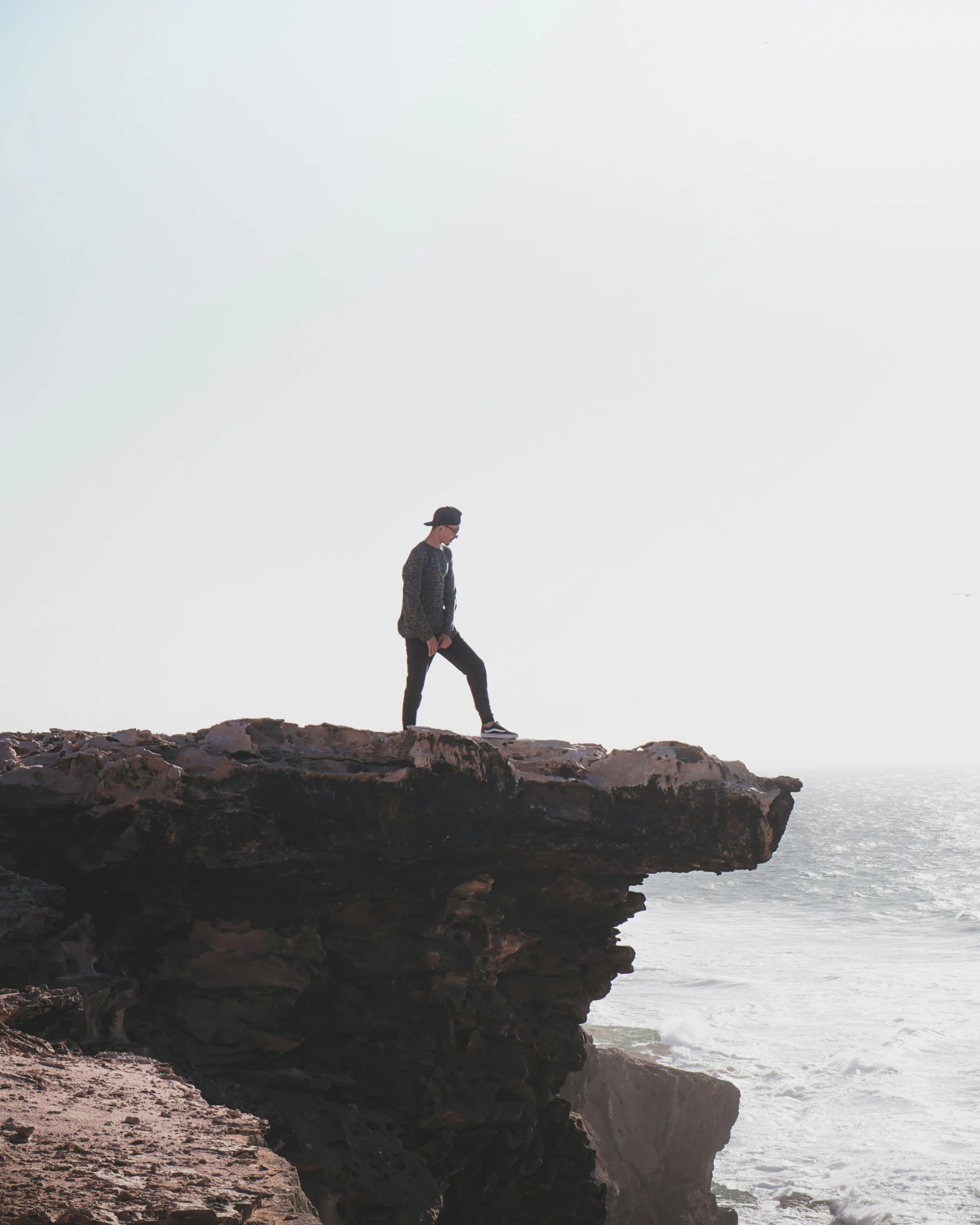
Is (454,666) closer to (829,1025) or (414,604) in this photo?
(414,604)

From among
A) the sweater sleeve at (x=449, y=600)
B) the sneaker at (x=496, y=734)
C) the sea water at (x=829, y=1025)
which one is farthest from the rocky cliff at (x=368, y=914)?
the sea water at (x=829, y=1025)

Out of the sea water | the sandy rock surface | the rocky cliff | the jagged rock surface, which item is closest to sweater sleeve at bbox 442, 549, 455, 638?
the rocky cliff

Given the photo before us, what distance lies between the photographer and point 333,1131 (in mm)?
5551

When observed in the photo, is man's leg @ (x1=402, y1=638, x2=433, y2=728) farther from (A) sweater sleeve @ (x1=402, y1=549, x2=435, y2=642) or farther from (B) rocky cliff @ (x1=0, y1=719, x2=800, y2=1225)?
(B) rocky cliff @ (x1=0, y1=719, x2=800, y2=1225)

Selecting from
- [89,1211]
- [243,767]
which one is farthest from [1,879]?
[89,1211]

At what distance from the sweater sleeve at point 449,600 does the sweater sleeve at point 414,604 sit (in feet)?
0.59

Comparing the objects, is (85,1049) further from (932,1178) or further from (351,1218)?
(932,1178)

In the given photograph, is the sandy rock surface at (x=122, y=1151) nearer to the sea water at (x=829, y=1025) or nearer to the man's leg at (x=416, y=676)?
the man's leg at (x=416, y=676)

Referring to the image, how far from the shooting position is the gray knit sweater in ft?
24.5

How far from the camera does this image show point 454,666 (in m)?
7.76

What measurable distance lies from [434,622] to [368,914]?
7.51ft

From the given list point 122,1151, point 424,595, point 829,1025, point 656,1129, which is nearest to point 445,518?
point 424,595

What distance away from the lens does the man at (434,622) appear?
24.5 feet

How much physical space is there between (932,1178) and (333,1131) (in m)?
15.5
